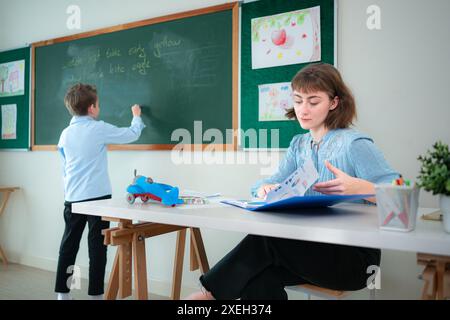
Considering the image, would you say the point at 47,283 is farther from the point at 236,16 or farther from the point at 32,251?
the point at 236,16

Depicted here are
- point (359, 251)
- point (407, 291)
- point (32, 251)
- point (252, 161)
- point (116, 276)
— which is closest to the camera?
→ point (359, 251)

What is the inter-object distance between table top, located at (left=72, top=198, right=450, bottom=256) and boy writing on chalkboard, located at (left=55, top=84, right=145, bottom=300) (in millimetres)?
1157

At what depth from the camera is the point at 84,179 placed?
2.51 meters

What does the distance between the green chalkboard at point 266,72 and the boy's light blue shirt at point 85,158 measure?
2.96 feet

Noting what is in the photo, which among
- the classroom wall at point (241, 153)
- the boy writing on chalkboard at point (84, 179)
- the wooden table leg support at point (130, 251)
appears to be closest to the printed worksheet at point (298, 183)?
the wooden table leg support at point (130, 251)

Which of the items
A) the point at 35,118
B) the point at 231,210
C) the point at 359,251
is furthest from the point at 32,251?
the point at 359,251

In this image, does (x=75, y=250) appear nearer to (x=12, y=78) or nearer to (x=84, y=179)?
(x=84, y=179)

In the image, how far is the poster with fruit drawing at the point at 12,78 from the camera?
11.8ft

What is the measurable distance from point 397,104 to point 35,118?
2.91m

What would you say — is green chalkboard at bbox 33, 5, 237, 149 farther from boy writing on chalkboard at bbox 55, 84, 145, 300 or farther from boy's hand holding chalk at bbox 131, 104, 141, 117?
boy writing on chalkboard at bbox 55, 84, 145, 300

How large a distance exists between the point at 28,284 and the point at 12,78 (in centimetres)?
185

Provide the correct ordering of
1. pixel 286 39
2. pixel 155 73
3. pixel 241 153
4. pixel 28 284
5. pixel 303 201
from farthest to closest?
pixel 28 284 < pixel 155 73 < pixel 241 153 < pixel 286 39 < pixel 303 201

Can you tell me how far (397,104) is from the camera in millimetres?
2021

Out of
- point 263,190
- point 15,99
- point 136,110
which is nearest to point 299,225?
point 263,190
